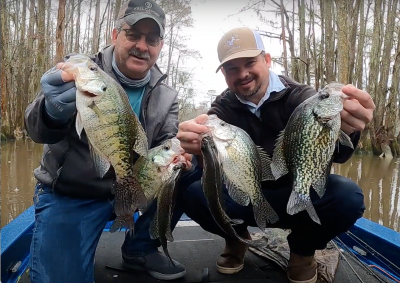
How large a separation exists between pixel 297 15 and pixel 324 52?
3.82 metres

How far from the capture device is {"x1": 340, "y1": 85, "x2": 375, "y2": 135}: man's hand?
1883mm

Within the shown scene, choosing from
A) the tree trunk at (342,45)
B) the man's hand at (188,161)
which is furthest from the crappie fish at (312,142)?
the tree trunk at (342,45)

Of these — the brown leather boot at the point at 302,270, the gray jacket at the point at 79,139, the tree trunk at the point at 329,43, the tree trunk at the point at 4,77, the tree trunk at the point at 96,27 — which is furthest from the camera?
the tree trunk at the point at 96,27

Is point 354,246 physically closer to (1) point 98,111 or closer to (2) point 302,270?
(2) point 302,270

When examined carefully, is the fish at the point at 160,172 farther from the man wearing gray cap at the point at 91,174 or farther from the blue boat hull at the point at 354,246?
the blue boat hull at the point at 354,246

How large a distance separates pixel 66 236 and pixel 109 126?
104cm

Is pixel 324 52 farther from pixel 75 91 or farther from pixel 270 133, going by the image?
pixel 75 91

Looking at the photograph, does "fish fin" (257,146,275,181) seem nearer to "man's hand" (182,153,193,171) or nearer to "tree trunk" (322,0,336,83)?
"man's hand" (182,153,193,171)

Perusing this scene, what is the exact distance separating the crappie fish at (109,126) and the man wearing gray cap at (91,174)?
0.26 m

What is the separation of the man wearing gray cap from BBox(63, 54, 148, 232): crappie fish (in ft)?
0.85

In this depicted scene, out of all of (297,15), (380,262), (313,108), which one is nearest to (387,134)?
(297,15)

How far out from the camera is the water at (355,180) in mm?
5918

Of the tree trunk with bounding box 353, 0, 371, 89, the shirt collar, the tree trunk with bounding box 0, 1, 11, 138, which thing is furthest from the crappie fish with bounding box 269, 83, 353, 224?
the tree trunk with bounding box 353, 0, 371, 89

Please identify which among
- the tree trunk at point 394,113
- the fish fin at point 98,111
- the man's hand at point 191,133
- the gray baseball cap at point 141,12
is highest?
the gray baseball cap at point 141,12
